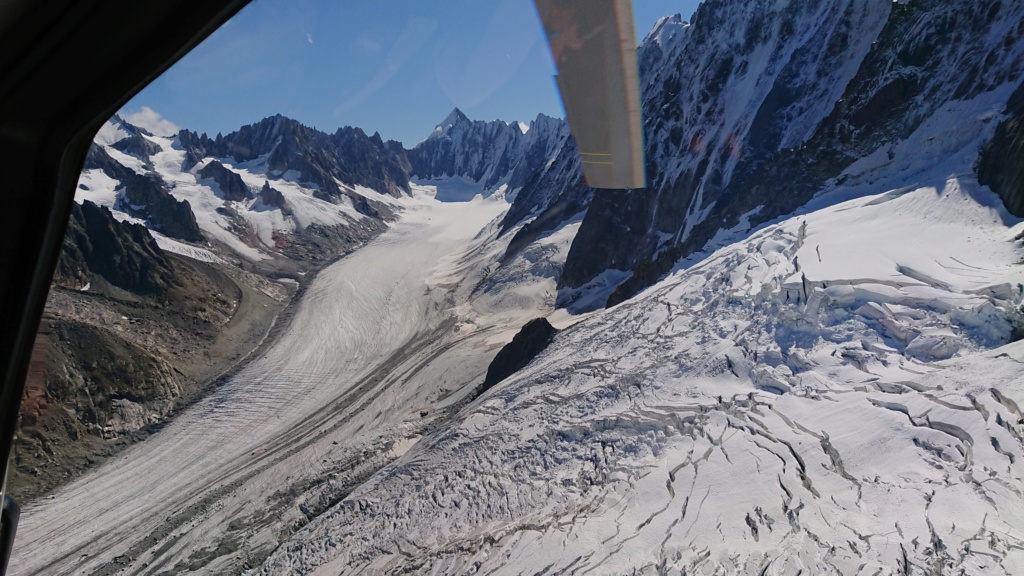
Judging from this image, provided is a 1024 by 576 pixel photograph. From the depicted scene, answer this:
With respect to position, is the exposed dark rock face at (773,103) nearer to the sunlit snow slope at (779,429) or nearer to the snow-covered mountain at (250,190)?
the sunlit snow slope at (779,429)

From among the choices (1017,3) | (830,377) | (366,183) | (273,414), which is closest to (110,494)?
(273,414)

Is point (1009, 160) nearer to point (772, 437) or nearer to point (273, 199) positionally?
point (772, 437)

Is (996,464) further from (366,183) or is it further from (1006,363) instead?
(366,183)

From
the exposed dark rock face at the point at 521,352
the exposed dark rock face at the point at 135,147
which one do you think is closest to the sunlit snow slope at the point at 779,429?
the exposed dark rock face at the point at 521,352

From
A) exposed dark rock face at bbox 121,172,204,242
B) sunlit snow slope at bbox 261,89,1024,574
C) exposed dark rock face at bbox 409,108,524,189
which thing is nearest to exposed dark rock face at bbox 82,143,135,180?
exposed dark rock face at bbox 121,172,204,242

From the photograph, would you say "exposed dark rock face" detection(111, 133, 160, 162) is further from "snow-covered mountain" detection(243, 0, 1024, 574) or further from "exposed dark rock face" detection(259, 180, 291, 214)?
"snow-covered mountain" detection(243, 0, 1024, 574)

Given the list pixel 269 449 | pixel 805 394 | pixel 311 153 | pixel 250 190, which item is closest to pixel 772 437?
pixel 805 394
